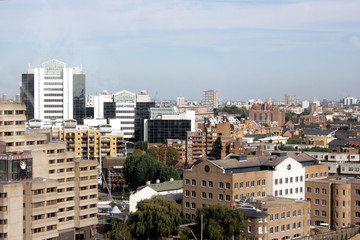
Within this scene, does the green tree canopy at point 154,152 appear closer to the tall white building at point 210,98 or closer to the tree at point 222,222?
the tree at point 222,222

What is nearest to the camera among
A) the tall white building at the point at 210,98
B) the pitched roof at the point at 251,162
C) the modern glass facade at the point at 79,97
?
the pitched roof at the point at 251,162

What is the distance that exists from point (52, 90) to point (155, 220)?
159 ft

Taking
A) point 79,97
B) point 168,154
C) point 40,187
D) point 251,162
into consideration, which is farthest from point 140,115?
point 40,187

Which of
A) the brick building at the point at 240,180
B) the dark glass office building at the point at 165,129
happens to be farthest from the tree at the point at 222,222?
the dark glass office building at the point at 165,129

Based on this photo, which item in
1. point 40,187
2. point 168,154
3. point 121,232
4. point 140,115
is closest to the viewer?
point 40,187

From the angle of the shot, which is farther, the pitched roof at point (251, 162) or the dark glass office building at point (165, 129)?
the dark glass office building at point (165, 129)

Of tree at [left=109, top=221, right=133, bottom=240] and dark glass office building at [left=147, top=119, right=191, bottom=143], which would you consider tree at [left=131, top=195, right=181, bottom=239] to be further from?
dark glass office building at [left=147, top=119, right=191, bottom=143]

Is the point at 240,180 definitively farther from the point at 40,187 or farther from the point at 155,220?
the point at 40,187

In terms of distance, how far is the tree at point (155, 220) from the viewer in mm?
30516

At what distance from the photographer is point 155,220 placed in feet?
100

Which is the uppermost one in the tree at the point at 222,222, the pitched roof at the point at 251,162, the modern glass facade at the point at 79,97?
the modern glass facade at the point at 79,97

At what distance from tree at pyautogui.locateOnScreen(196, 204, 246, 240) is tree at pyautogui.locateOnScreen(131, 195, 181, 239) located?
2340 millimetres

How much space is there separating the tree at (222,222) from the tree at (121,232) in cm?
396

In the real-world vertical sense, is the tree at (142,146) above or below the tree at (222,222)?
above
